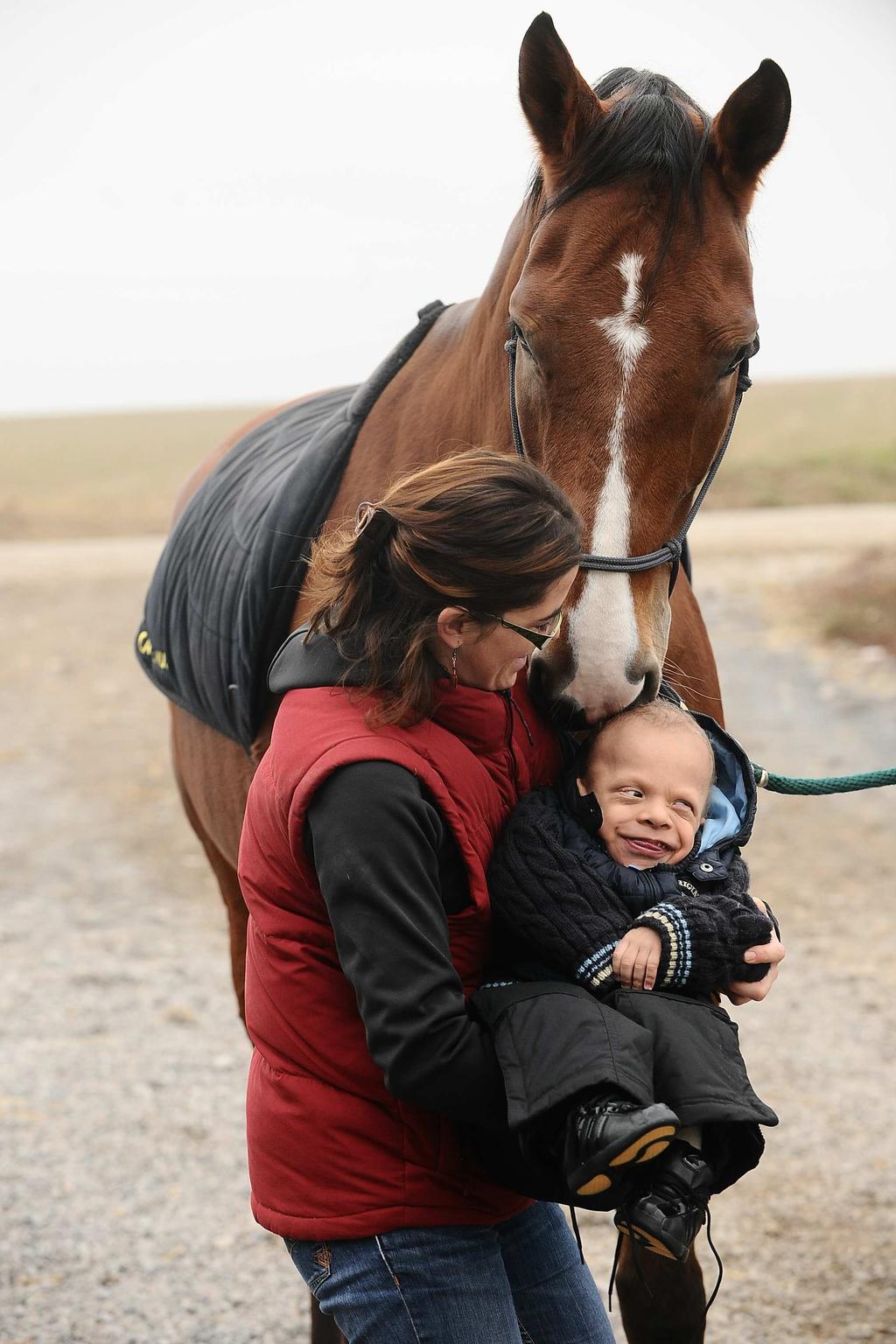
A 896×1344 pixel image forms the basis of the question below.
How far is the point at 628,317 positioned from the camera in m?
1.70

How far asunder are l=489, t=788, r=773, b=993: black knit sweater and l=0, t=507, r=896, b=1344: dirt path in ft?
6.00

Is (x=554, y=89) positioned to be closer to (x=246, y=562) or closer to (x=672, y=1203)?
(x=246, y=562)

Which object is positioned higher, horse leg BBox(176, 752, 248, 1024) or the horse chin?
the horse chin

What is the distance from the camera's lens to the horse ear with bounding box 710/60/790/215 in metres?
1.83

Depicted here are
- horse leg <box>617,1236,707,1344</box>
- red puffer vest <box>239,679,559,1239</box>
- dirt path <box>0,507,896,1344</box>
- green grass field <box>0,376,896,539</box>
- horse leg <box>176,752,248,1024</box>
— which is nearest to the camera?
red puffer vest <box>239,679,559,1239</box>

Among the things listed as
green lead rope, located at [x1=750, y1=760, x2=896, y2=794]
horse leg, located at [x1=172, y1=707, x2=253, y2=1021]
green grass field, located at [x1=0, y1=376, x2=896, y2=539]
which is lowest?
green grass field, located at [x1=0, y1=376, x2=896, y2=539]

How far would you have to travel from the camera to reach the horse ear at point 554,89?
186 centimetres

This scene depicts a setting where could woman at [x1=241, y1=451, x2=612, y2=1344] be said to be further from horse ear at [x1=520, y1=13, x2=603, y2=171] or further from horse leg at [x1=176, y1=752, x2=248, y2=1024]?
horse leg at [x1=176, y1=752, x2=248, y2=1024]

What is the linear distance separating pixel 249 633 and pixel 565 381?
910 mm

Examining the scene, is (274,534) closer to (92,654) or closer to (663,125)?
(663,125)

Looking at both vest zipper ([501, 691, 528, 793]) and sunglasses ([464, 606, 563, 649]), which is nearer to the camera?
sunglasses ([464, 606, 563, 649])

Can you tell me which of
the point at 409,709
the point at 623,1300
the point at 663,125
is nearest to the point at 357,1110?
the point at 409,709

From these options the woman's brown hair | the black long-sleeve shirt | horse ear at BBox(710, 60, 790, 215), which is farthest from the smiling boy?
horse ear at BBox(710, 60, 790, 215)

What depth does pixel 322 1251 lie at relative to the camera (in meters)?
1.50
